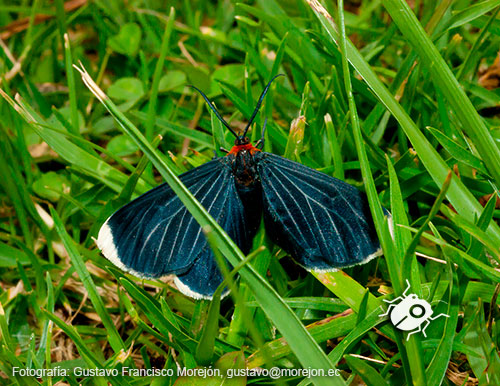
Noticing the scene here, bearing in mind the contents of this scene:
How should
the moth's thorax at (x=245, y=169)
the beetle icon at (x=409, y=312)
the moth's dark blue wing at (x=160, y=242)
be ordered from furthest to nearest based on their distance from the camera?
the moth's thorax at (x=245, y=169)
the moth's dark blue wing at (x=160, y=242)
the beetle icon at (x=409, y=312)

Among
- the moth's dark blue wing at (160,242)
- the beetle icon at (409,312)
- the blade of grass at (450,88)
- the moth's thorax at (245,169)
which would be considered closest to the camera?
the beetle icon at (409,312)

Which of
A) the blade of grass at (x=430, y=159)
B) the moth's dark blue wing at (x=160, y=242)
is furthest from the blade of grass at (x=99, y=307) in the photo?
the blade of grass at (x=430, y=159)

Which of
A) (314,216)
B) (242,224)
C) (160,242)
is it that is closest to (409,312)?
(314,216)

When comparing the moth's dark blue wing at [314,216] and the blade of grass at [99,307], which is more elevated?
the moth's dark blue wing at [314,216]

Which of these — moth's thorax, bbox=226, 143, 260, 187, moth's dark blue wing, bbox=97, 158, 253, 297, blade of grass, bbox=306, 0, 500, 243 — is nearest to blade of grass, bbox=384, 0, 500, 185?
blade of grass, bbox=306, 0, 500, 243

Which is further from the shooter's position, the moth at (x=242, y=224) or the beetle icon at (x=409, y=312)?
the moth at (x=242, y=224)

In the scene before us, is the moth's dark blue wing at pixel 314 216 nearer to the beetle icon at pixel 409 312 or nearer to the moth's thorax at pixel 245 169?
the moth's thorax at pixel 245 169

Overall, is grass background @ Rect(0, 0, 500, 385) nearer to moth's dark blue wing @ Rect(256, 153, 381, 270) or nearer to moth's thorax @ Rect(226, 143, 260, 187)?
moth's dark blue wing @ Rect(256, 153, 381, 270)

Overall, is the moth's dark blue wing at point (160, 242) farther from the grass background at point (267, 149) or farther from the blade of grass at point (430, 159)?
the blade of grass at point (430, 159)

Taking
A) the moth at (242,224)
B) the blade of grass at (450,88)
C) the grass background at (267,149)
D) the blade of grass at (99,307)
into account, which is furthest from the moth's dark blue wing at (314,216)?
the blade of grass at (99,307)

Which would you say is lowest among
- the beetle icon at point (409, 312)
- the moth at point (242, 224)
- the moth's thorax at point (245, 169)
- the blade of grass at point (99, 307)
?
the blade of grass at point (99, 307)
